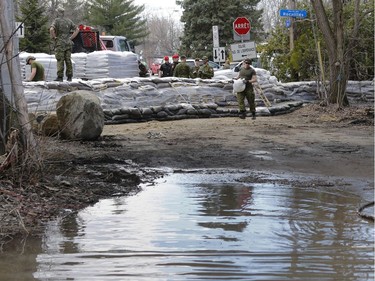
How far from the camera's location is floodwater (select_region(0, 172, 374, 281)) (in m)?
4.68

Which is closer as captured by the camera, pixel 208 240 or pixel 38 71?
pixel 208 240

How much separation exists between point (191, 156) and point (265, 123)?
5.23 meters

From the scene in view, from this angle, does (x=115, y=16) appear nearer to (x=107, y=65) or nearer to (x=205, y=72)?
(x=205, y=72)

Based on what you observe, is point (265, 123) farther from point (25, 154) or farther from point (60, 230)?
point (60, 230)

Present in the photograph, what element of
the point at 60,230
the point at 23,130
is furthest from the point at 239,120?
the point at 60,230

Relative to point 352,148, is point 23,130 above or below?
above

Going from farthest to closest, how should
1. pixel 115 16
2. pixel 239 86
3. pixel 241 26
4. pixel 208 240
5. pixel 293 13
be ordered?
pixel 115 16, pixel 241 26, pixel 293 13, pixel 239 86, pixel 208 240

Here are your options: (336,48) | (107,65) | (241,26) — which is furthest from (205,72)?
(336,48)

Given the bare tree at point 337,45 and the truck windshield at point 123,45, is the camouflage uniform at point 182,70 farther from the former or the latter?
the truck windshield at point 123,45

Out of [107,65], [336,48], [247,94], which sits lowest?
[247,94]

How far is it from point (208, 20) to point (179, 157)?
34.1 meters

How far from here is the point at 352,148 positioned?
1110 cm

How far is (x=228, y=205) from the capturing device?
6961 millimetres

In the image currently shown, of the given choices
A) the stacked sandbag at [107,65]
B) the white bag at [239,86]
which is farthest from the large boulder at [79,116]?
the stacked sandbag at [107,65]
